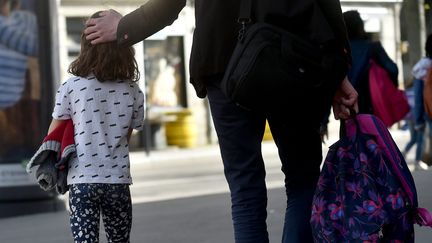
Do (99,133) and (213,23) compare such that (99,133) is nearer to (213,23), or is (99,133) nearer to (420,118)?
(213,23)

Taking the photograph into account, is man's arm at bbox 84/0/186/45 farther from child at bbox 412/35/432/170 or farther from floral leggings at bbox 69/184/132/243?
child at bbox 412/35/432/170

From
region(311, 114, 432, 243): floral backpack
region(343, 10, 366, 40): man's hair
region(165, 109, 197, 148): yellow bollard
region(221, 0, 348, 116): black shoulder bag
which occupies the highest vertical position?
region(343, 10, 366, 40): man's hair

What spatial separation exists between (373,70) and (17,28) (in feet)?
11.7

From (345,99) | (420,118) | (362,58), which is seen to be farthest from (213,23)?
(420,118)

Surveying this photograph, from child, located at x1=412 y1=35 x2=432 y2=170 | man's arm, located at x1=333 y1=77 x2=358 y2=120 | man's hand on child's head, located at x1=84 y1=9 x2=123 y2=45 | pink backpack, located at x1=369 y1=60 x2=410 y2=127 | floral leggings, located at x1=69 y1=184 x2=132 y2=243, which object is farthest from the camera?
child, located at x1=412 y1=35 x2=432 y2=170

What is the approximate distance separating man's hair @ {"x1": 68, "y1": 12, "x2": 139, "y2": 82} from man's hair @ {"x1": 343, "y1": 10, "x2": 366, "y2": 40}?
335cm

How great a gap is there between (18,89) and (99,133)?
202 inches

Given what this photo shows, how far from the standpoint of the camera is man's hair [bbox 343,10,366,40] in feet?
26.4

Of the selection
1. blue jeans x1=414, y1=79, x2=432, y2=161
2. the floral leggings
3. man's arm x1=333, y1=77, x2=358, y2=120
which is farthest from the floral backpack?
blue jeans x1=414, y1=79, x2=432, y2=161

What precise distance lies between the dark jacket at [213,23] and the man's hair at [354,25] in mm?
4089

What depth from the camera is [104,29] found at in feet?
14.0

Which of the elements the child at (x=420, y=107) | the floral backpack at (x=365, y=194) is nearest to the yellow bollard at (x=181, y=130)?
the child at (x=420, y=107)

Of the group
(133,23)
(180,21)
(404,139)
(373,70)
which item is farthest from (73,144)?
(180,21)

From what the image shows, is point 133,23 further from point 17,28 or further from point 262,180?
point 17,28
